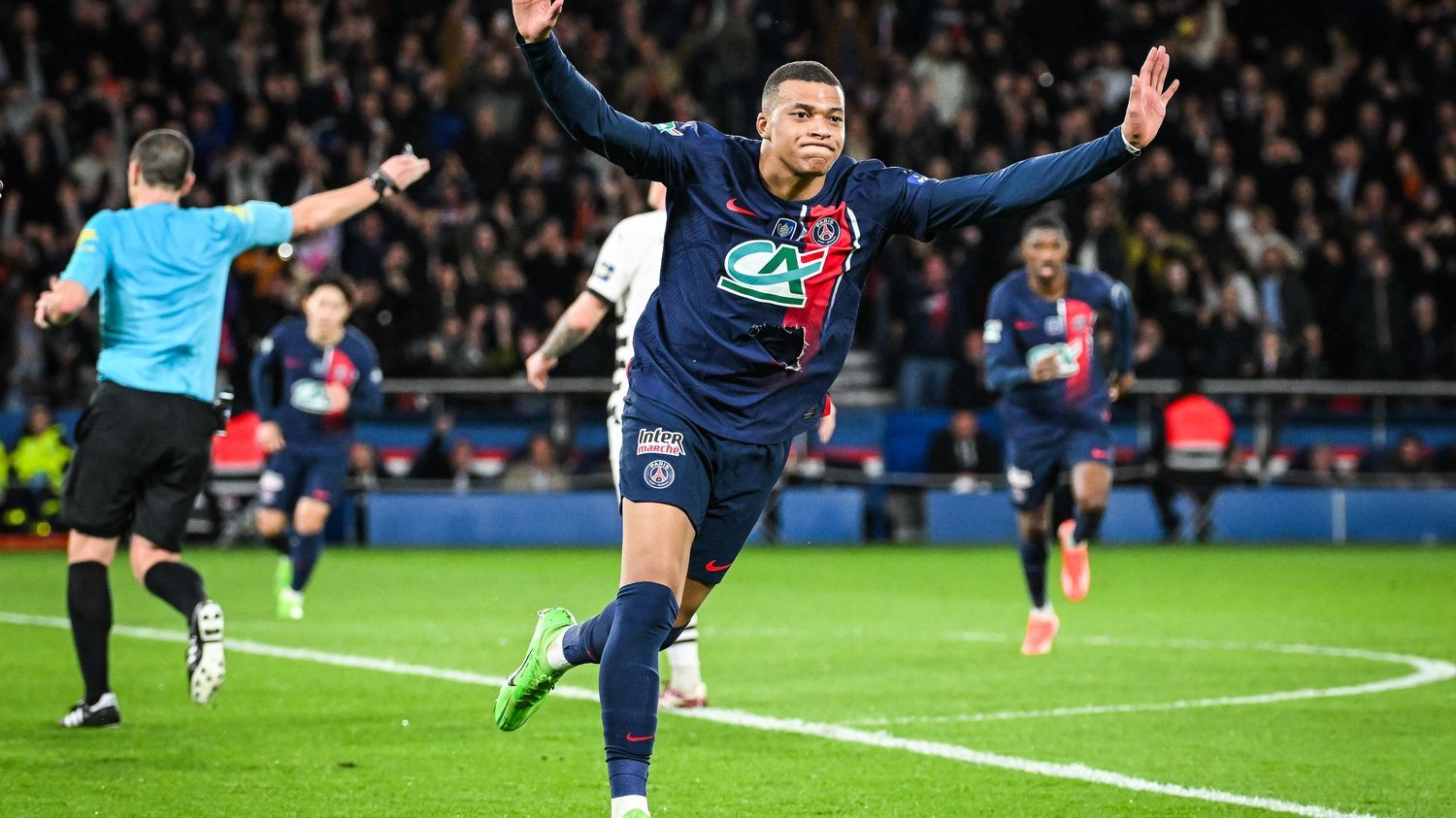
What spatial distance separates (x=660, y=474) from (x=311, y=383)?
8964mm

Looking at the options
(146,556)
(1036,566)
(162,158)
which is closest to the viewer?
(162,158)

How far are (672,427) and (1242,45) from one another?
2348 cm

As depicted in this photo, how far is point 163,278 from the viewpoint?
7.77m

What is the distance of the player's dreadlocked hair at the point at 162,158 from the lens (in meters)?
7.86

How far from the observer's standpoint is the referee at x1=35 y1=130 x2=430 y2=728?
7.73m

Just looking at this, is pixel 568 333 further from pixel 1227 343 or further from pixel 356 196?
pixel 1227 343

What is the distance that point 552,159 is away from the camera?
908 inches

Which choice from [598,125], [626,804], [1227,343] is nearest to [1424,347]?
[1227,343]

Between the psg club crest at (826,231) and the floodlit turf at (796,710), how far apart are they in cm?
180

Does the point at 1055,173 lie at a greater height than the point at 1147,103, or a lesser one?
lesser

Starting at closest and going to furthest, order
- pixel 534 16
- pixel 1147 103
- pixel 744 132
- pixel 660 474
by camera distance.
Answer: pixel 534 16, pixel 660 474, pixel 1147 103, pixel 744 132

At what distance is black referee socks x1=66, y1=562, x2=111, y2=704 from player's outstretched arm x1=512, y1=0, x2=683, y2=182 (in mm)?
3638

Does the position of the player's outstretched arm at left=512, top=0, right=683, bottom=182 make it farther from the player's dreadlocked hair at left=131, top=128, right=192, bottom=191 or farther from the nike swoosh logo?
the player's dreadlocked hair at left=131, top=128, right=192, bottom=191

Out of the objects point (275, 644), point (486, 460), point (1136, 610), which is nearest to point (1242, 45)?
point (486, 460)
